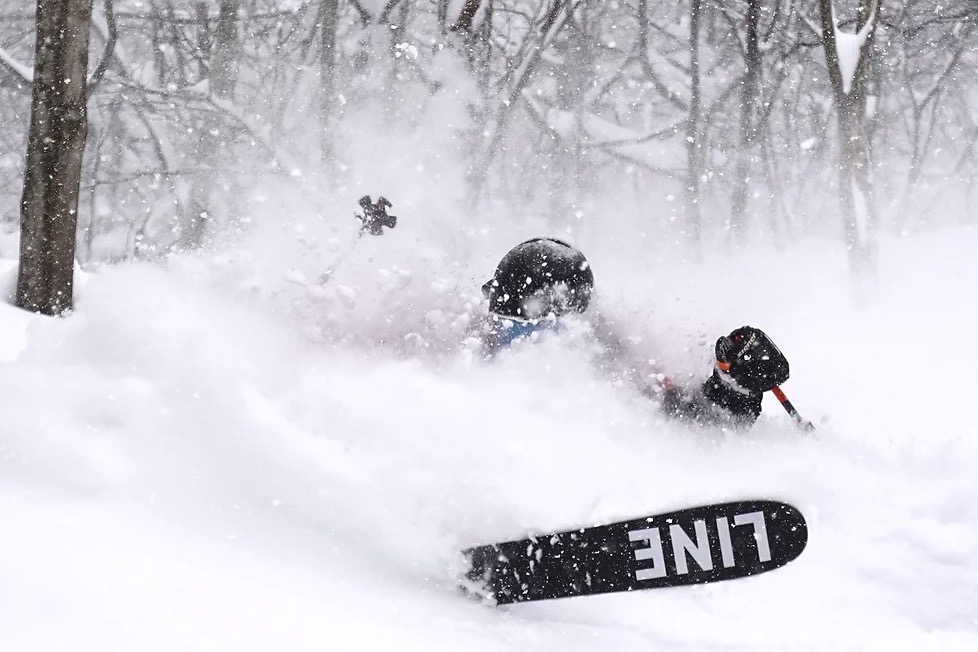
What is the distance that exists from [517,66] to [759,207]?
38.0 feet

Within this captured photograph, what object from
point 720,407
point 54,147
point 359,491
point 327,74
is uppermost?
point 327,74

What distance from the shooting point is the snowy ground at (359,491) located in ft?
8.44

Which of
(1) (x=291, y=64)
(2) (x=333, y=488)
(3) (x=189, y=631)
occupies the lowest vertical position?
(3) (x=189, y=631)

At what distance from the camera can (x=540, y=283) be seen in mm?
4770

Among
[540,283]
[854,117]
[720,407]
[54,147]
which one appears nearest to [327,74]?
[854,117]

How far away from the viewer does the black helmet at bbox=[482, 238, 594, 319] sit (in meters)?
4.77

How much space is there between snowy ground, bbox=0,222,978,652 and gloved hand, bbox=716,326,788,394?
1.05ft

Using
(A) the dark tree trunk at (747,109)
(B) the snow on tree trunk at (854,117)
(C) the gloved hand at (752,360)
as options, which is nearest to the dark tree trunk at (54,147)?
(C) the gloved hand at (752,360)

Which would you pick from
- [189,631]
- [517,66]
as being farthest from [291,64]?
[189,631]

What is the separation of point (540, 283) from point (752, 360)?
1.22m

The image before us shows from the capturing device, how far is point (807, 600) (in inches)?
126

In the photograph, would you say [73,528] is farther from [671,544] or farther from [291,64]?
[291,64]

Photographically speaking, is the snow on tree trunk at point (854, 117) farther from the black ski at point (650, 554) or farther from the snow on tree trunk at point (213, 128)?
the black ski at point (650, 554)

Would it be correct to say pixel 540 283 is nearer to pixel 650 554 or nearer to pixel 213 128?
pixel 650 554
